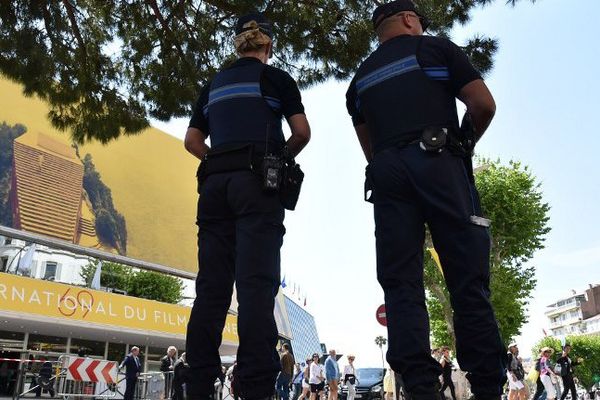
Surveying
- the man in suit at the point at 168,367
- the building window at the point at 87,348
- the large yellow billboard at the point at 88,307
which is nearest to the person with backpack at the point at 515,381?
the man in suit at the point at 168,367

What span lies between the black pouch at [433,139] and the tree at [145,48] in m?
4.03

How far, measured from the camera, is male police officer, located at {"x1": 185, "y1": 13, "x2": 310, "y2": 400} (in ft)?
8.46

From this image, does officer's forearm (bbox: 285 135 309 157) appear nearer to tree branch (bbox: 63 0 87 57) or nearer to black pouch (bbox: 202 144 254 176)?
black pouch (bbox: 202 144 254 176)

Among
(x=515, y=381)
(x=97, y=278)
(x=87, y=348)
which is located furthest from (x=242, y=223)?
(x=97, y=278)

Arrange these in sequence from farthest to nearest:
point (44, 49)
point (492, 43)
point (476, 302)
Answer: point (44, 49), point (492, 43), point (476, 302)

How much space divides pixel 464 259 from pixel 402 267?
0.86 ft

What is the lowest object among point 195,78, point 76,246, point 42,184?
point 195,78

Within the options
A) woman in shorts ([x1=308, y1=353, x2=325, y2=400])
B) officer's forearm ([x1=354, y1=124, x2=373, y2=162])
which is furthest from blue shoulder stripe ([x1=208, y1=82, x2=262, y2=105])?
woman in shorts ([x1=308, y1=353, x2=325, y2=400])

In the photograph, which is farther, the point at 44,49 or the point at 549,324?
the point at 549,324

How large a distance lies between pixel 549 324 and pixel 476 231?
146 meters

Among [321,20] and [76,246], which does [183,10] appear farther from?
[76,246]

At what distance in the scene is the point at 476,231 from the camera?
2369mm

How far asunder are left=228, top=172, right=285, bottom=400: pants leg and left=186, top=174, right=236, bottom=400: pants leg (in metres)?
0.14

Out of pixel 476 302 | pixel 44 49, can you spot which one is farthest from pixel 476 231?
pixel 44 49
